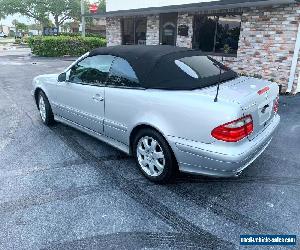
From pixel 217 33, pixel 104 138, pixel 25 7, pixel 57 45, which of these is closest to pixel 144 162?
pixel 104 138

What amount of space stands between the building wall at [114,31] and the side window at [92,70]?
11201 mm

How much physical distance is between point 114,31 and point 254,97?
1363cm

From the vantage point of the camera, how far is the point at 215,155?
3.07 meters

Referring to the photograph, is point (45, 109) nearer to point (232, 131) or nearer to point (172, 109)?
point (172, 109)

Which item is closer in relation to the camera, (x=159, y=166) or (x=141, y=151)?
(x=159, y=166)

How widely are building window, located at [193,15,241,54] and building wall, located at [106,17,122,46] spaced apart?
524 centimetres

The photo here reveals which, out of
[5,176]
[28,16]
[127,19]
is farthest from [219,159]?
[28,16]

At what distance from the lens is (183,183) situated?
12.5 feet

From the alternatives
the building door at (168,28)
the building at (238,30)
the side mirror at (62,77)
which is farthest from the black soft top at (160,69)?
the building door at (168,28)

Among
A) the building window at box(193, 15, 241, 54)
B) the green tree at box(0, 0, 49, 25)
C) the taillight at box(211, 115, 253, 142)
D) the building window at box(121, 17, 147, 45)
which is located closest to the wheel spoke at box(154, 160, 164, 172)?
the taillight at box(211, 115, 253, 142)

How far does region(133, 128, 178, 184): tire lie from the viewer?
349 centimetres

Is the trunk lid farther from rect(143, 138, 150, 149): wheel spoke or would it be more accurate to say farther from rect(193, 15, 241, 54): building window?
rect(193, 15, 241, 54): building window

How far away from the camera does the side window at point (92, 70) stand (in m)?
4.20

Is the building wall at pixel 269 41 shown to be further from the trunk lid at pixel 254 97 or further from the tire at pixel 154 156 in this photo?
the tire at pixel 154 156
